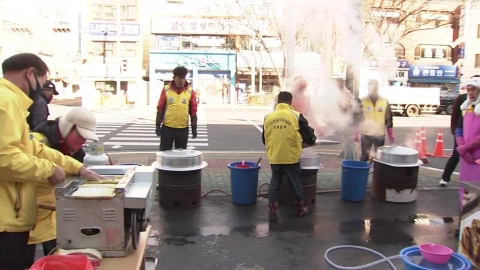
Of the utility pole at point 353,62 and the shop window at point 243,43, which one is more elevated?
the shop window at point 243,43

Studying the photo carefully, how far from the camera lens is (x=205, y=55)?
120 feet

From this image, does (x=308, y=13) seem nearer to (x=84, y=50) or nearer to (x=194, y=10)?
(x=194, y=10)

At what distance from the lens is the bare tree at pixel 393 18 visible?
9312 millimetres

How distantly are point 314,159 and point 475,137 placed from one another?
83.2 inches

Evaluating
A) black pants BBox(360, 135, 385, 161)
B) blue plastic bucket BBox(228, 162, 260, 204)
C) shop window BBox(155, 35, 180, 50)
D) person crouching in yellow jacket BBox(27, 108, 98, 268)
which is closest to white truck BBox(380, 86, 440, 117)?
black pants BBox(360, 135, 385, 161)

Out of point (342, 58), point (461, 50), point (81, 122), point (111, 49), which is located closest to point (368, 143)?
point (342, 58)

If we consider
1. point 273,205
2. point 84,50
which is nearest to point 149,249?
point 273,205

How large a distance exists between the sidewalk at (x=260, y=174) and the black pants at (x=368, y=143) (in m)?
0.71

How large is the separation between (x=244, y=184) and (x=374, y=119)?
297cm

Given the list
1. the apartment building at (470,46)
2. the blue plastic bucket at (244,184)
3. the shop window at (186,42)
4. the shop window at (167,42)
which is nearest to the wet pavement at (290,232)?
the blue plastic bucket at (244,184)

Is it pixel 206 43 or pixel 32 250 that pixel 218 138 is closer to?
pixel 32 250

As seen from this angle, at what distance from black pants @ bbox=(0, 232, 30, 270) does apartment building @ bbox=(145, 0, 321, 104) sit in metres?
34.0

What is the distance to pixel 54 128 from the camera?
2727mm

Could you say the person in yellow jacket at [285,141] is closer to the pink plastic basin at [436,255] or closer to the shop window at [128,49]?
the pink plastic basin at [436,255]
